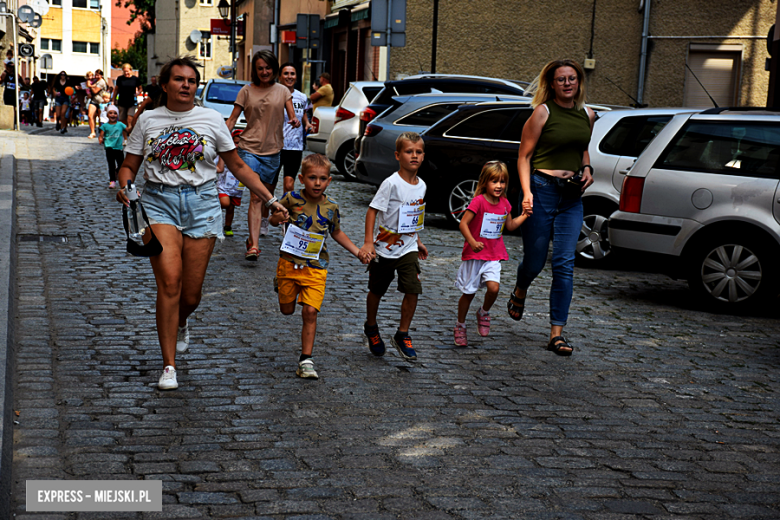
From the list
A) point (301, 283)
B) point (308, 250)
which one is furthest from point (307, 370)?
point (308, 250)

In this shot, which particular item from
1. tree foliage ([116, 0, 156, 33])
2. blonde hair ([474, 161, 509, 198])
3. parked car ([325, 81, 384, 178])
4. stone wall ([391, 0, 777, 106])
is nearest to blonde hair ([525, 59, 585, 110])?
blonde hair ([474, 161, 509, 198])

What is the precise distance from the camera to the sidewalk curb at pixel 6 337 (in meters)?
4.00

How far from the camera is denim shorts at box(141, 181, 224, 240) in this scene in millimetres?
5301

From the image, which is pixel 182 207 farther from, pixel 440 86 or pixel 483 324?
pixel 440 86

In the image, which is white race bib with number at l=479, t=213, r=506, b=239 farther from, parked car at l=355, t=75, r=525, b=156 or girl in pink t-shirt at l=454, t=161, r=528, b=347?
parked car at l=355, t=75, r=525, b=156

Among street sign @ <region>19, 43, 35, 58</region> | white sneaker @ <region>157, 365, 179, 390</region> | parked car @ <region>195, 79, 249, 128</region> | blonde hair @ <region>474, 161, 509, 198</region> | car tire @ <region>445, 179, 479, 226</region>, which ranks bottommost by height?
white sneaker @ <region>157, 365, 179, 390</region>

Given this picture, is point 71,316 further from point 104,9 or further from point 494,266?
point 104,9

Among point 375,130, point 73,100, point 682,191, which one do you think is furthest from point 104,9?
point 682,191

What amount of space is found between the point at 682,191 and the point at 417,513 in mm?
5121

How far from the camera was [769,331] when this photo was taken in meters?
7.50

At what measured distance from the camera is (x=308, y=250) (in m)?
5.64

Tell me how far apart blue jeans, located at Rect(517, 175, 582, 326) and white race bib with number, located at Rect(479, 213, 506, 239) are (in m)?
0.18

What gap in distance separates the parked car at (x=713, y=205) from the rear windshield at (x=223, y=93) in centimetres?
1450

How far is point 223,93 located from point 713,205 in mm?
Answer: 15626
